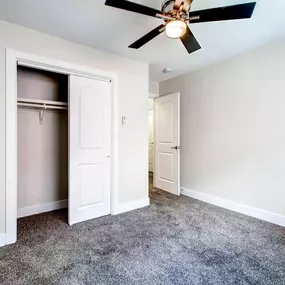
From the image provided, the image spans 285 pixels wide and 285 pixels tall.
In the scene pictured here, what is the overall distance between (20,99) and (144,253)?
2516 mm

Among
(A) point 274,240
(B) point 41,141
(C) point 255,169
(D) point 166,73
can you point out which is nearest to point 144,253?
(A) point 274,240

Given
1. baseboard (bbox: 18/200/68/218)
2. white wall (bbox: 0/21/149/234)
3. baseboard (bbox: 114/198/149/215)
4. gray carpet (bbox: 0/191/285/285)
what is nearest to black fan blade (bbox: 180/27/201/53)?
white wall (bbox: 0/21/149/234)

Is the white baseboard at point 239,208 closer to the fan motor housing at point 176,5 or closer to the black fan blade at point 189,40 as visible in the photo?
the black fan blade at point 189,40

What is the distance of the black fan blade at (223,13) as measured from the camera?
5.15 ft

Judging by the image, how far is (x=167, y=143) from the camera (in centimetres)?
441

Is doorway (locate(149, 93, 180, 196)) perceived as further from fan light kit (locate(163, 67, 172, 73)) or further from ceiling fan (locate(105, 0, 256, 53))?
ceiling fan (locate(105, 0, 256, 53))

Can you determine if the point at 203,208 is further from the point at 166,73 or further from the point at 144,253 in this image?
the point at 166,73

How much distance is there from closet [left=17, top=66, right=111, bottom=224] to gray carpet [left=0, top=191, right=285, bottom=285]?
1.03 ft

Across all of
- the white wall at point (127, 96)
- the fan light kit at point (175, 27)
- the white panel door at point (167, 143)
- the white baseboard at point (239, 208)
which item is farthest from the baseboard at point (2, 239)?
the white baseboard at point (239, 208)

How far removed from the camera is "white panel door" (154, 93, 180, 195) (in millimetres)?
4191

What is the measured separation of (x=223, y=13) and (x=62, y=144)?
2893 mm

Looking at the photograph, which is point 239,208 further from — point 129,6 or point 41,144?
point 41,144

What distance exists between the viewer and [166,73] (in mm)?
4129

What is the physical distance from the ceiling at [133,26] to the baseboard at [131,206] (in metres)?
2.30
